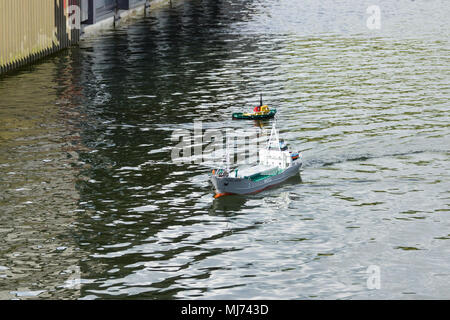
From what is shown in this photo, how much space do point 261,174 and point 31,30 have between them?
137ft

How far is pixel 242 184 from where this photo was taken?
45938mm

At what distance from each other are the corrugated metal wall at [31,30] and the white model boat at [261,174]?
3399 centimetres

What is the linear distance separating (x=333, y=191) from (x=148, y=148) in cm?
1362

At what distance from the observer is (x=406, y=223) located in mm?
41562

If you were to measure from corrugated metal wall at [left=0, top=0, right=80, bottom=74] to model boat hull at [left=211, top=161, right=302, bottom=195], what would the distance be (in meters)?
36.5

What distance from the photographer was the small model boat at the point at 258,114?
62.5 metres

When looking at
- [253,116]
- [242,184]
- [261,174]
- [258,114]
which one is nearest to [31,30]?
[253,116]

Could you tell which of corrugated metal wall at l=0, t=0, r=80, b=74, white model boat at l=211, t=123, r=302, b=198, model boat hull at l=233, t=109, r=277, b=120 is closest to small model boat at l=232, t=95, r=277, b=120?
model boat hull at l=233, t=109, r=277, b=120

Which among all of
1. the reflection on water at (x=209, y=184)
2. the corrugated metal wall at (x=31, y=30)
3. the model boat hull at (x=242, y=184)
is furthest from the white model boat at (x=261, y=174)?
the corrugated metal wall at (x=31, y=30)

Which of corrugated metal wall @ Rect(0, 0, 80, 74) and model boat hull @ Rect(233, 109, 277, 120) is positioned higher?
corrugated metal wall @ Rect(0, 0, 80, 74)

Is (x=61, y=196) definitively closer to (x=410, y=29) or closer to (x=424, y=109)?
(x=424, y=109)

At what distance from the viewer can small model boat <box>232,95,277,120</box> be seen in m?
62.5

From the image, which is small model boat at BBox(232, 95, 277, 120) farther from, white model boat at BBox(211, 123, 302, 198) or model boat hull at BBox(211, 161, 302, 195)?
model boat hull at BBox(211, 161, 302, 195)
